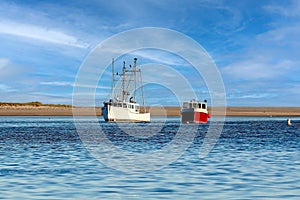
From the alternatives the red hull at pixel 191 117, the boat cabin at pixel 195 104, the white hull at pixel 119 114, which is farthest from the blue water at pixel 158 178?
the white hull at pixel 119 114

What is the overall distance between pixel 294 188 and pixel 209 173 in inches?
241

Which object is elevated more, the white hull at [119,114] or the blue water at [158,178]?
the white hull at [119,114]

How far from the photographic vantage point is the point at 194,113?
12594cm

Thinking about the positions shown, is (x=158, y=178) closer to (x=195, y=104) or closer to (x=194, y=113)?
(x=194, y=113)

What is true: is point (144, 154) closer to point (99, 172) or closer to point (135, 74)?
point (99, 172)

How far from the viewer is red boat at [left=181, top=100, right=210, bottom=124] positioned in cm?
12556

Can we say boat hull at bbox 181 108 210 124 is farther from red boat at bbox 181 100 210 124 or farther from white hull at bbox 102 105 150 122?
white hull at bbox 102 105 150 122

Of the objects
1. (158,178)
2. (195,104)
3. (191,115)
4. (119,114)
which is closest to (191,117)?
(191,115)

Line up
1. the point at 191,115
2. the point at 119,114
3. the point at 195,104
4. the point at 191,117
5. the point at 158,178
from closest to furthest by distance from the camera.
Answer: the point at 158,178 < the point at 191,117 < the point at 191,115 < the point at 195,104 < the point at 119,114

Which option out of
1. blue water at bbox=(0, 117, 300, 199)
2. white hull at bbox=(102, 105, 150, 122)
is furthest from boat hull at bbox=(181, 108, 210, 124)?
blue water at bbox=(0, 117, 300, 199)

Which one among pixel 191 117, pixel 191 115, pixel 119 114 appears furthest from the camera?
pixel 119 114

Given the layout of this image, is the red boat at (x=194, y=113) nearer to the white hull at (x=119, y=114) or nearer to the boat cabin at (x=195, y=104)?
the boat cabin at (x=195, y=104)

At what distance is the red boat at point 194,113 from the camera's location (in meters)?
126

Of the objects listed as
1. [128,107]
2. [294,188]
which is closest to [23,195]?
[294,188]
